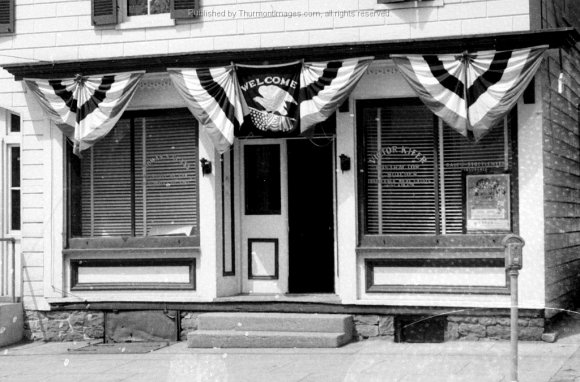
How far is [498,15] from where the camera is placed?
1185cm

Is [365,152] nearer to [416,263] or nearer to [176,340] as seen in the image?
[416,263]

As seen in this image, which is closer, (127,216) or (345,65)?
(345,65)

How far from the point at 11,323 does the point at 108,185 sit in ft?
8.36

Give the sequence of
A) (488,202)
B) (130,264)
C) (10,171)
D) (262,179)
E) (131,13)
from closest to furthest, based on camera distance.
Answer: (488,202), (130,264), (131,13), (262,179), (10,171)

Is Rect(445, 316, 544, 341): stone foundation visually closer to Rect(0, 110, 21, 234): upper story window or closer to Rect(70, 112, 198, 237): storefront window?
Rect(70, 112, 198, 237): storefront window

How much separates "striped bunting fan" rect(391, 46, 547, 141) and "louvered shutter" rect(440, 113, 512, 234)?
0.37 m

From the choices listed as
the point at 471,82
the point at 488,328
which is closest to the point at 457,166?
the point at 471,82

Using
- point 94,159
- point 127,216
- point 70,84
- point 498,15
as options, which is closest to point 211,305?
point 127,216

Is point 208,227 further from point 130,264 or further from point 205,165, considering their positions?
point 130,264

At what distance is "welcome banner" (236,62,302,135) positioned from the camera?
40.7 feet

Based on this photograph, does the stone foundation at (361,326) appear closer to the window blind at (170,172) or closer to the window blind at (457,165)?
the window blind at (457,165)

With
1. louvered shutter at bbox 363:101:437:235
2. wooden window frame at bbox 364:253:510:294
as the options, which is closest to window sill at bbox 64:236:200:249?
wooden window frame at bbox 364:253:510:294

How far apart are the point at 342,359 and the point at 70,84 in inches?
231

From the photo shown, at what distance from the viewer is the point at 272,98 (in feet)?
40.9
